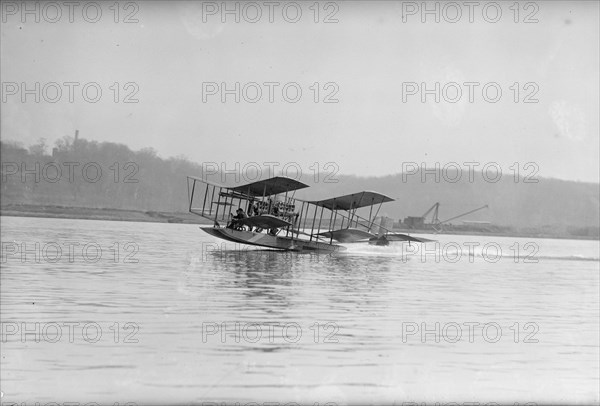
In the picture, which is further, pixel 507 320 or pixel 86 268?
pixel 86 268

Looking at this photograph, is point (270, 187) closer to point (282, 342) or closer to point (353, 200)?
point (353, 200)

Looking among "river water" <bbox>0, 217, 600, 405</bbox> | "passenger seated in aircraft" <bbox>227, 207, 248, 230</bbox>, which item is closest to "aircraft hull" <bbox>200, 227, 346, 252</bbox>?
"passenger seated in aircraft" <bbox>227, 207, 248, 230</bbox>

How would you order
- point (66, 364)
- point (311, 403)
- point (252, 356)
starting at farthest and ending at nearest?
point (252, 356) → point (66, 364) → point (311, 403)

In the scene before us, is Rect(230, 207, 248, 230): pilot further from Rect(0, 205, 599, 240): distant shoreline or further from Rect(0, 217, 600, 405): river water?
Rect(0, 205, 599, 240): distant shoreline

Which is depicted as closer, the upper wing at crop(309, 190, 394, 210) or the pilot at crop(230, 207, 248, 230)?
the pilot at crop(230, 207, 248, 230)

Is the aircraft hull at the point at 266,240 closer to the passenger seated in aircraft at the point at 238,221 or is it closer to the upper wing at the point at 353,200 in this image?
the passenger seated in aircraft at the point at 238,221

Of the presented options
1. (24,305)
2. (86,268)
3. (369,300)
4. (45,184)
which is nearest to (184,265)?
(86,268)

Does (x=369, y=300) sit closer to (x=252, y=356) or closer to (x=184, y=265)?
(x=252, y=356)
